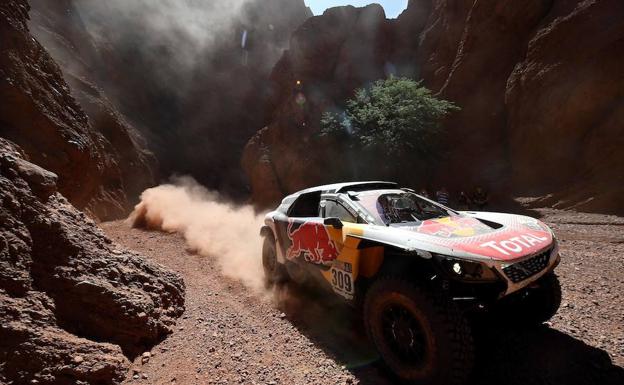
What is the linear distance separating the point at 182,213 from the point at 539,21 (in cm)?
2042

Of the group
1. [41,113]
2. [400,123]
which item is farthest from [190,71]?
[41,113]

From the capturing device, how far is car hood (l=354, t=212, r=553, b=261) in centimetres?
251

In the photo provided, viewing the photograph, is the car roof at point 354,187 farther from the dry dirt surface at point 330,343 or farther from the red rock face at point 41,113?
the red rock face at point 41,113

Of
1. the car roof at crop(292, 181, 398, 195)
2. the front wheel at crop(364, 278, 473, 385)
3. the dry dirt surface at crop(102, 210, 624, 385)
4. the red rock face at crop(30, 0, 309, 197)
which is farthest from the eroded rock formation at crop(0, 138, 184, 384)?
the red rock face at crop(30, 0, 309, 197)

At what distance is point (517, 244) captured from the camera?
2680 mm

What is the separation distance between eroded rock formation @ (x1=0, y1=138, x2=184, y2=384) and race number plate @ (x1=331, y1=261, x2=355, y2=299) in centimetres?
220

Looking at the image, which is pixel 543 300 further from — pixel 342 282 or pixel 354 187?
pixel 354 187

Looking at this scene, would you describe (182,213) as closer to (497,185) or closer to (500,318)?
(500,318)

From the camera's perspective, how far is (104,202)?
12.9 m

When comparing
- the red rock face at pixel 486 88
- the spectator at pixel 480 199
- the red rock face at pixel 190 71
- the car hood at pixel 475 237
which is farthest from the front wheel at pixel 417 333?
the red rock face at pixel 190 71

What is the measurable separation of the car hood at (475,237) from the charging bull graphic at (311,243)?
80 centimetres

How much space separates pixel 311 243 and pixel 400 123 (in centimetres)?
1334

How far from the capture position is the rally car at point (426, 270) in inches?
93.8

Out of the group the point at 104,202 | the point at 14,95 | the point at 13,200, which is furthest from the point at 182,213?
the point at 13,200
